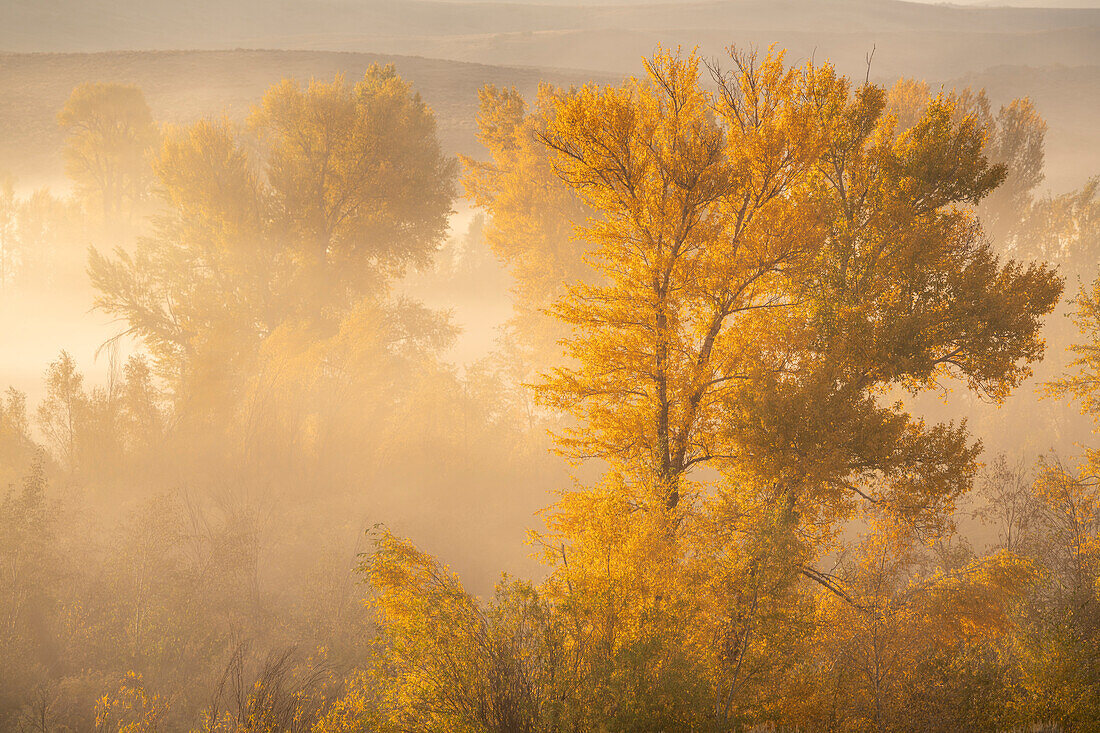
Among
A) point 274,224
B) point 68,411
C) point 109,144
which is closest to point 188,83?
point 109,144

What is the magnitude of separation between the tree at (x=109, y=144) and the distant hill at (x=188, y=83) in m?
24.6

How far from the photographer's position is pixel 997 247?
1358 inches

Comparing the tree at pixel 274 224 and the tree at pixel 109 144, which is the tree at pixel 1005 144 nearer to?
the tree at pixel 274 224

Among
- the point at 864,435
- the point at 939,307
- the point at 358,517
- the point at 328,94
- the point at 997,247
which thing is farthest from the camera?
the point at 997,247

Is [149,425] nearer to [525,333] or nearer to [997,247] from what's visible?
[525,333]

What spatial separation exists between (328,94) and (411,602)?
23103 millimetres

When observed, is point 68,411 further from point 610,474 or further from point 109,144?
point 109,144

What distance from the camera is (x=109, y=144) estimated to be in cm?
3678

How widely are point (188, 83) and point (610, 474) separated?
309 ft

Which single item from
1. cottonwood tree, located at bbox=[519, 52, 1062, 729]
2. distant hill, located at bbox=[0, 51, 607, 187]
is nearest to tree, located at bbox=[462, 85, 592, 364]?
cottonwood tree, located at bbox=[519, 52, 1062, 729]

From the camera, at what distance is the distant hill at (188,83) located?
206 ft

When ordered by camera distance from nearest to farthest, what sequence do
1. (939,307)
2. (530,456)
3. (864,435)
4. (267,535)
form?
(864,435) → (939,307) → (267,535) → (530,456)

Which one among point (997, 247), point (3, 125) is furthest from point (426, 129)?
point (3, 125)

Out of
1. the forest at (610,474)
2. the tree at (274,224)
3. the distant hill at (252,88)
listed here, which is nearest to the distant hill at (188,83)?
the distant hill at (252,88)
